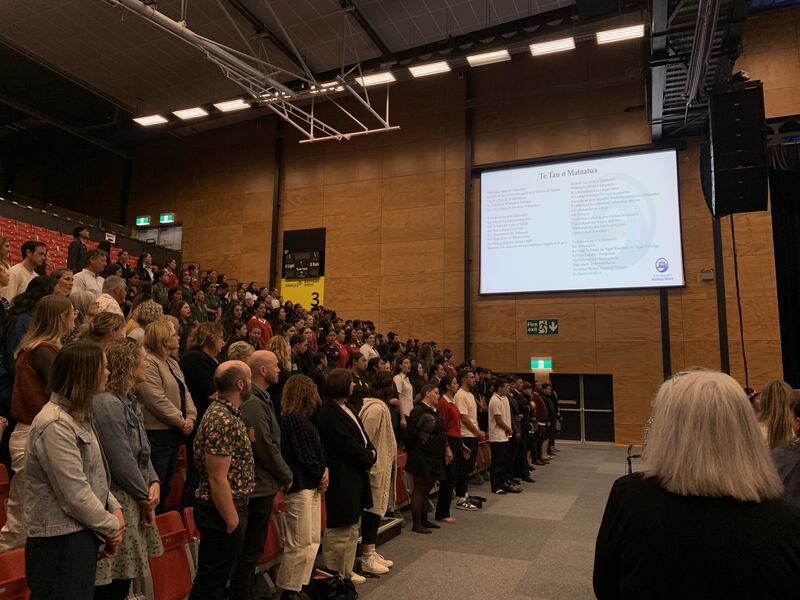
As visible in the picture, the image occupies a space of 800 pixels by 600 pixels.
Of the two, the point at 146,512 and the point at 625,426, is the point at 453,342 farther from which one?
the point at 146,512

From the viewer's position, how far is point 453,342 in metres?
12.1

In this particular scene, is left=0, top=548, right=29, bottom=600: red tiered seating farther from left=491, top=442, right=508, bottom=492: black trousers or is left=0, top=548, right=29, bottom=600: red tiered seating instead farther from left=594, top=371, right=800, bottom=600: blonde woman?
left=491, top=442, right=508, bottom=492: black trousers

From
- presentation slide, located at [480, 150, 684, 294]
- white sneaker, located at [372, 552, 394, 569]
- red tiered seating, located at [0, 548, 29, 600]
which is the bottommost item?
white sneaker, located at [372, 552, 394, 569]

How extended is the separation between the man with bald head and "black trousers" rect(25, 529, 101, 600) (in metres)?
0.97

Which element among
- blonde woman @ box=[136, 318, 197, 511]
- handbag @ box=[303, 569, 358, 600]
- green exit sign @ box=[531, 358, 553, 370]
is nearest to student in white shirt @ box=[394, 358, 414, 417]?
handbag @ box=[303, 569, 358, 600]

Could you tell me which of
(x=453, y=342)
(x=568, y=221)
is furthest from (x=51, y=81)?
(x=568, y=221)

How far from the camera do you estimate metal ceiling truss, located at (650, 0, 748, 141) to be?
6465mm

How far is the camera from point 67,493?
5.72 ft

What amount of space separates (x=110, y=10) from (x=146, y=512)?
10014 millimetres

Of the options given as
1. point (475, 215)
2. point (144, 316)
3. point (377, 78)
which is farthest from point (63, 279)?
point (475, 215)

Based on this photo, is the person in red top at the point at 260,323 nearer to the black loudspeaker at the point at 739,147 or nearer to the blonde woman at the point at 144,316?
the blonde woman at the point at 144,316

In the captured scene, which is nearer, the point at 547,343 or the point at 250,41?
the point at 250,41

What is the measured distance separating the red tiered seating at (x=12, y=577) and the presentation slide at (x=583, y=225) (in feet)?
33.8

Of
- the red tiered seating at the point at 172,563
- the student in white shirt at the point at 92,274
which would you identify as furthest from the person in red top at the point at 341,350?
the red tiered seating at the point at 172,563
